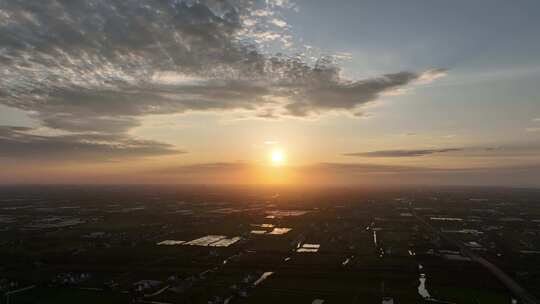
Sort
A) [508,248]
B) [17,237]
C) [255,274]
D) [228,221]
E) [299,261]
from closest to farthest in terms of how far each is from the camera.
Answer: [255,274]
[299,261]
[508,248]
[17,237]
[228,221]

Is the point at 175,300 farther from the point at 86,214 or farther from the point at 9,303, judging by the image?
the point at 86,214

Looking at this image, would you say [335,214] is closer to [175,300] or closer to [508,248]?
[508,248]

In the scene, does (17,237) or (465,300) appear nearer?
(465,300)

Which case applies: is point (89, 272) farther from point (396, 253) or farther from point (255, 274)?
point (396, 253)

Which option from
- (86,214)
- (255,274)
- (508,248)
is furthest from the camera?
(86,214)

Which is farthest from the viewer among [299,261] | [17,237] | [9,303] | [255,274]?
[17,237]

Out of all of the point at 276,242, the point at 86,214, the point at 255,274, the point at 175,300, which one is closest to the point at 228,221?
the point at 276,242

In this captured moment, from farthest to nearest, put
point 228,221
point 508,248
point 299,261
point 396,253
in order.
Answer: point 228,221
point 508,248
point 396,253
point 299,261

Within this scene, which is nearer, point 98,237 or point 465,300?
point 465,300
